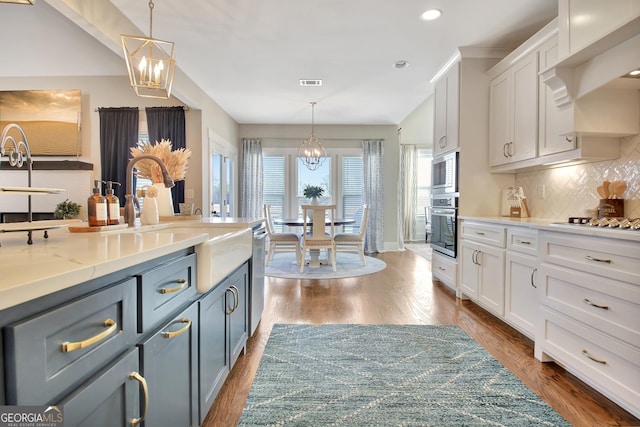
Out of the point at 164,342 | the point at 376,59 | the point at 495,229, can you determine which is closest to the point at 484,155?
the point at 495,229

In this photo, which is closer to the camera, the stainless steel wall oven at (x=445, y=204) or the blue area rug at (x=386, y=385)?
the blue area rug at (x=386, y=385)

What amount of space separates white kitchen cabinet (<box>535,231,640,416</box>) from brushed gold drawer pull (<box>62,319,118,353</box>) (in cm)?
203

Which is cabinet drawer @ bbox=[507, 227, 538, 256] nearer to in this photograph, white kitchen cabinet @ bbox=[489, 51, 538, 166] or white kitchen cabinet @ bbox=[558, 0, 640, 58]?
white kitchen cabinet @ bbox=[489, 51, 538, 166]

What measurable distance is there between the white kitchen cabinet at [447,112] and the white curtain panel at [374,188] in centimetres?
266

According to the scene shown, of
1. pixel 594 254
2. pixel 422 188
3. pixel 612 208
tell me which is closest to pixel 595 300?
pixel 594 254

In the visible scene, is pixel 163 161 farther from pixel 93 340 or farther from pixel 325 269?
pixel 325 269

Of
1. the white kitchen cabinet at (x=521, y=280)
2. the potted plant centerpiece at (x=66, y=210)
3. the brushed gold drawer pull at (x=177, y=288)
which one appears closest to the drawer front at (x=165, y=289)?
the brushed gold drawer pull at (x=177, y=288)

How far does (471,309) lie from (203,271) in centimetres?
272

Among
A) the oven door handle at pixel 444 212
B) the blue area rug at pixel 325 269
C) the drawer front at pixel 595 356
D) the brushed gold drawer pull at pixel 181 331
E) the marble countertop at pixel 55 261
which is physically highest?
the oven door handle at pixel 444 212

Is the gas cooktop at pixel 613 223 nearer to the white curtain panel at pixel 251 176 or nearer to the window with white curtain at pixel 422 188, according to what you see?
the white curtain panel at pixel 251 176

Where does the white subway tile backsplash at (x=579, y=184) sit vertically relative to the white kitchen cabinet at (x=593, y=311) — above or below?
above

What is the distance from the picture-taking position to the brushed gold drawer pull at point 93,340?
2.08ft

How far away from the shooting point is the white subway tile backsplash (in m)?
2.13

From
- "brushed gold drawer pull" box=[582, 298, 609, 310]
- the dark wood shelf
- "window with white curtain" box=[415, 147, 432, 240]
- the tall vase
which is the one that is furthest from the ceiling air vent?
"window with white curtain" box=[415, 147, 432, 240]
